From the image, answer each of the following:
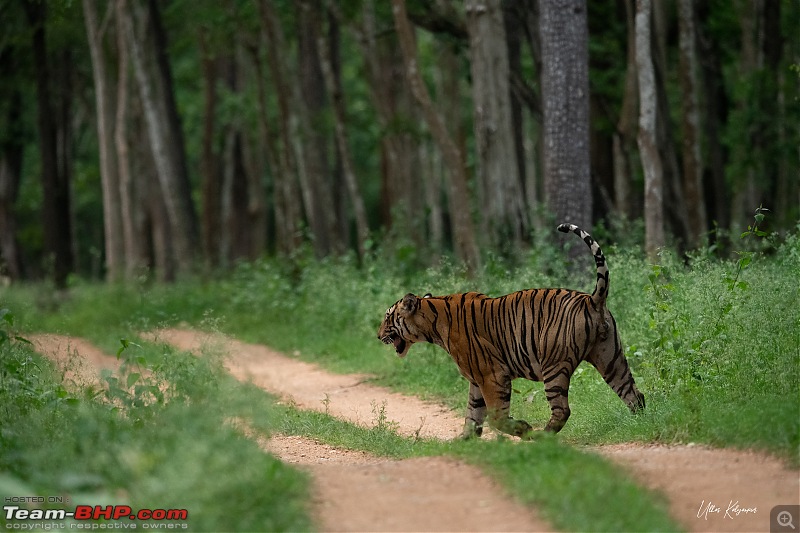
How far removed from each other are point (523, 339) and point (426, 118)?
8640 millimetres

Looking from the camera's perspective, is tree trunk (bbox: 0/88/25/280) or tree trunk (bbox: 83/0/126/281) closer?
tree trunk (bbox: 83/0/126/281)

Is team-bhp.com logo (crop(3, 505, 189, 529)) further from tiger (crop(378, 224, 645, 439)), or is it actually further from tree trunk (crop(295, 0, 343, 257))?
tree trunk (crop(295, 0, 343, 257))

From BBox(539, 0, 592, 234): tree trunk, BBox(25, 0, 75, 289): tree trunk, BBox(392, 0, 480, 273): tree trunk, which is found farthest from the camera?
BBox(25, 0, 75, 289): tree trunk

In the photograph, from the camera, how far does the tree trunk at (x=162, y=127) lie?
25031 mm

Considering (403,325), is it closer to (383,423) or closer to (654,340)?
(383,423)

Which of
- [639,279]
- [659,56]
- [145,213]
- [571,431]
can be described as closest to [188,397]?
[571,431]

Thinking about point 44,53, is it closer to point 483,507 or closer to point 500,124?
point 500,124

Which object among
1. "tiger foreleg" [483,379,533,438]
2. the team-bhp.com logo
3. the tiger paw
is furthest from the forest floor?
the team-bhp.com logo

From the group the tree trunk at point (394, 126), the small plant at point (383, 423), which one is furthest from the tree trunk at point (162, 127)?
the small plant at point (383, 423)

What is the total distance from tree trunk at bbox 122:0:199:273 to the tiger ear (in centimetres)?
1659

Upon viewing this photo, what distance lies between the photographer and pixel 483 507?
6.95 metres

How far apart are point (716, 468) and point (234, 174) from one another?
30.5m

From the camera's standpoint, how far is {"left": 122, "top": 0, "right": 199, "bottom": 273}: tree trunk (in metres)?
25.0

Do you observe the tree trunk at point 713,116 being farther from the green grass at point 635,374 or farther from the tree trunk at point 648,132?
the green grass at point 635,374
